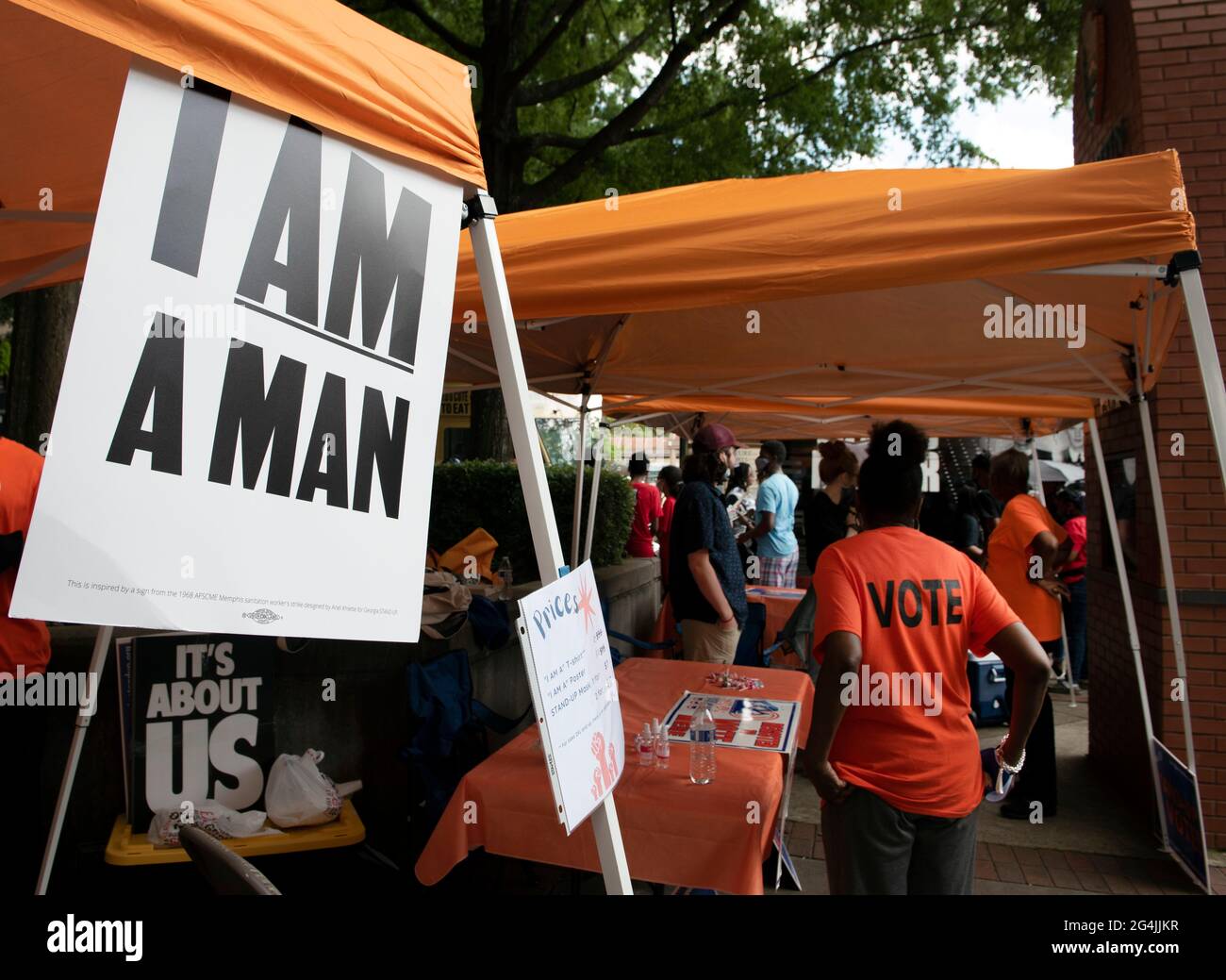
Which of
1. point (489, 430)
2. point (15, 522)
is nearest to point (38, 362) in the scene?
point (15, 522)

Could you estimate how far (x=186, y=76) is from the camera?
1.51 m

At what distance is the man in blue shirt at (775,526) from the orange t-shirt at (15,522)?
21.5 ft

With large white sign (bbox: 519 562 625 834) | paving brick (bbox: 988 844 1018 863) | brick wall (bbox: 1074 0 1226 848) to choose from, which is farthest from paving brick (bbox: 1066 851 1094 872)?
large white sign (bbox: 519 562 625 834)

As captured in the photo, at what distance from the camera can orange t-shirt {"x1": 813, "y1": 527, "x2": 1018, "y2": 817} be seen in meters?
2.38

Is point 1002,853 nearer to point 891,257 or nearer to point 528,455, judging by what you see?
point 891,257

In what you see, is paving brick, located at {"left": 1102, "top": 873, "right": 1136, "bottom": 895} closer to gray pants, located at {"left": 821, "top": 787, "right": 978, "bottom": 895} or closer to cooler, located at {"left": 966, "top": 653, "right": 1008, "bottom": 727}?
gray pants, located at {"left": 821, "top": 787, "right": 978, "bottom": 895}

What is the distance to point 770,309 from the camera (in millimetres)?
4609

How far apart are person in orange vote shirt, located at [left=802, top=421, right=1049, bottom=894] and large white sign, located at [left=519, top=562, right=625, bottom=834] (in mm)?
614

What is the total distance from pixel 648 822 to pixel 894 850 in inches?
28.8

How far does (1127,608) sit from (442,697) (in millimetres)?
3569

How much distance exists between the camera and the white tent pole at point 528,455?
196 centimetres
